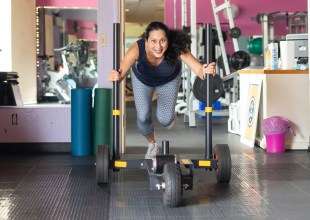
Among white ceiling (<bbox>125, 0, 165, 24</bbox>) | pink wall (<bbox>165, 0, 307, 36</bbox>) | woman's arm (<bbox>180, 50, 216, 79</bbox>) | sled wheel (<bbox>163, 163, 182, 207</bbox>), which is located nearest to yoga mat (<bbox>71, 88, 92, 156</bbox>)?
woman's arm (<bbox>180, 50, 216, 79</bbox>)

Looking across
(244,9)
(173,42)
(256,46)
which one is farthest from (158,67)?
(244,9)

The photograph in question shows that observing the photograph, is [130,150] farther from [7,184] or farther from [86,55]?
[86,55]

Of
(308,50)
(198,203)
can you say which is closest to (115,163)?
(198,203)

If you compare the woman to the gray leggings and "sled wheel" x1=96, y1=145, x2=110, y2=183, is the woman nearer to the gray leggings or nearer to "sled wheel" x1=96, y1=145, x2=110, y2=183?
the gray leggings

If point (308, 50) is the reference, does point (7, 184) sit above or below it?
below

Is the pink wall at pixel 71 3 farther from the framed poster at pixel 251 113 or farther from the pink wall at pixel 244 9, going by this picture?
the pink wall at pixel 244 9

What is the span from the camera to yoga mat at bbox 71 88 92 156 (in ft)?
18.8

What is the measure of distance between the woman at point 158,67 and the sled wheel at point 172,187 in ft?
2.83

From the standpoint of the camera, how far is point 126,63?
166 inches

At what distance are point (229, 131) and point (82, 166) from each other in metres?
3.42

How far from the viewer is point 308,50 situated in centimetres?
617

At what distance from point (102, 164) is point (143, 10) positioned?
46.8 ft

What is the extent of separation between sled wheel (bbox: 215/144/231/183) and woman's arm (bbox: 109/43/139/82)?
888 millimetres

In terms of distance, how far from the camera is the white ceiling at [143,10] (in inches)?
616
